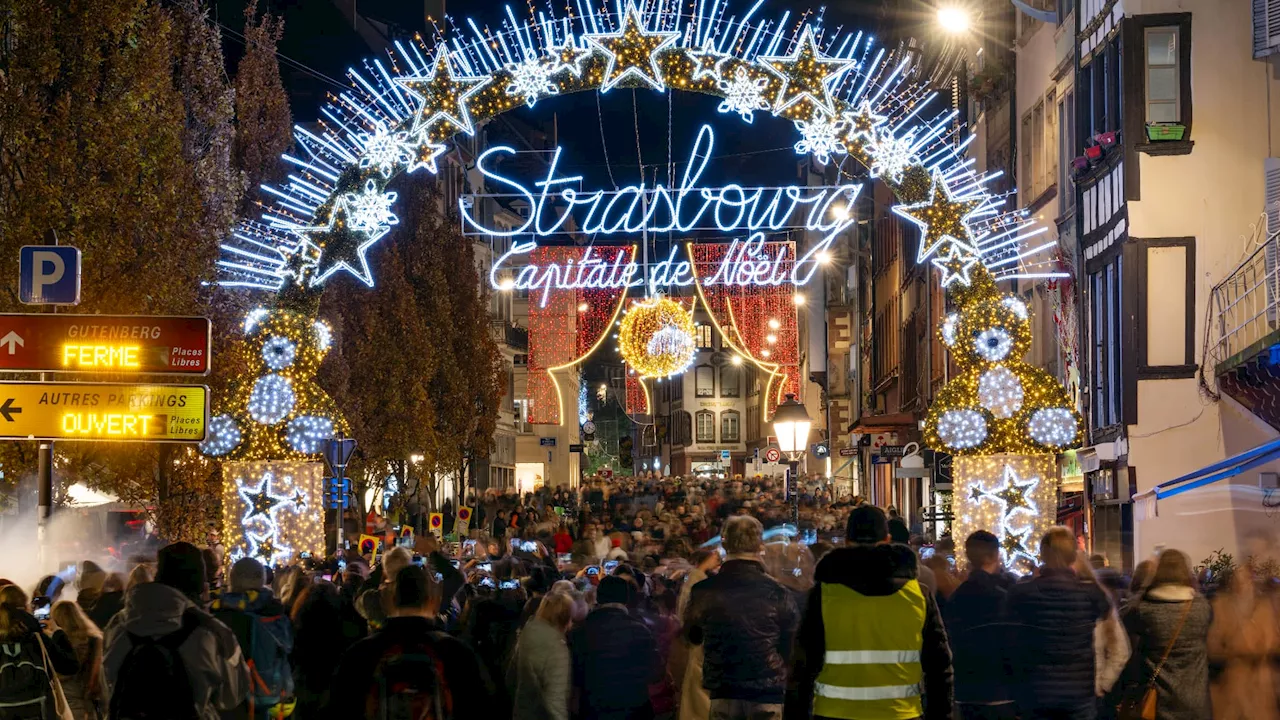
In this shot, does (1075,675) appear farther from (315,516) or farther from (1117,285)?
(1117,285)

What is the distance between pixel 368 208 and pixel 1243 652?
Answer: 12315mm

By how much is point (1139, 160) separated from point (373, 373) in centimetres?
2364

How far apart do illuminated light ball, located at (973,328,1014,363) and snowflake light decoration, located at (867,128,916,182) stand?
2042 millimetres

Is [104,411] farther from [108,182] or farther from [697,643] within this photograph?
[108,182]

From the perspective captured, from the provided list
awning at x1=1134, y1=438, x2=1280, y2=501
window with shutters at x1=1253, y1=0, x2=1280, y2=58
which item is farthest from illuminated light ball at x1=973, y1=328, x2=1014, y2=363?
window with shutters at x1=1253, y1=0, x2=1280, y2=58

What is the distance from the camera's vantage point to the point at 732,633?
9.56m

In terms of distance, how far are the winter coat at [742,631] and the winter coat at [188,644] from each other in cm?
263

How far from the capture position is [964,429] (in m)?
18.5

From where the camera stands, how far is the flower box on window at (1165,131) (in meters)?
22.8

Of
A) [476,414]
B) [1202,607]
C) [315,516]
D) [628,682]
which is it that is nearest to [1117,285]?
[315,516]

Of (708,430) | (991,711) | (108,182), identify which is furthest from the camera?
(708,430)

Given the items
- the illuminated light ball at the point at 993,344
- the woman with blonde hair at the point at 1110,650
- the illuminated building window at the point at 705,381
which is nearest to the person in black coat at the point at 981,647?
the woman with blonde hair at the point at 1110,650

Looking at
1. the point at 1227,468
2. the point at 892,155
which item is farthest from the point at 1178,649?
the point at 892,155

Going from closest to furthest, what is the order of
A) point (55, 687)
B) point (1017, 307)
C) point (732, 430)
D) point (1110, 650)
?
point (55, 687) → point (1110, 650) → point (1017, 307) → point (732, 430)
